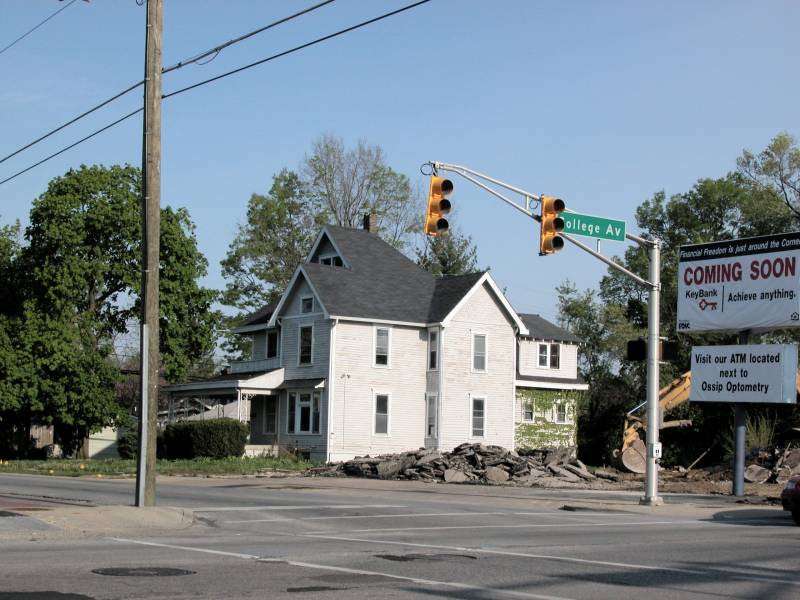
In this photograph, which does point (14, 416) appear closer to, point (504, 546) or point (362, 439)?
point (362, 439)

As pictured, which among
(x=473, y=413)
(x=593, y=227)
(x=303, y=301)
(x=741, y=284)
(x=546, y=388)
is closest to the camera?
(x=593, y=227)

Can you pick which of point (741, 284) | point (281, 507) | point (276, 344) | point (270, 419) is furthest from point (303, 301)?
point (281, 507)

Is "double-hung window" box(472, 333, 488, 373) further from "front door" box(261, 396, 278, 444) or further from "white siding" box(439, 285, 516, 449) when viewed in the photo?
"front door" box(261, 396, 278, 444)

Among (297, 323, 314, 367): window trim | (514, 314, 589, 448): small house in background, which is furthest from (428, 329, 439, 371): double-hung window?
(514, 314, 589, 448): small house in background

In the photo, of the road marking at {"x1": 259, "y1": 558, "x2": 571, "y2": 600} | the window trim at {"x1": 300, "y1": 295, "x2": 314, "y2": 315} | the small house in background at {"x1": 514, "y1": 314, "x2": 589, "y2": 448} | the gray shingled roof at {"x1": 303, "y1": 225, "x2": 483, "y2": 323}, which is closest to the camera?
the road marking at {"x1": 259, "y1": 558, "x2": 571, "y2": 600}

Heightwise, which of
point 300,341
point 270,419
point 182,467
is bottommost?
point 182,467

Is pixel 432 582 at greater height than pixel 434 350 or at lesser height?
lesser

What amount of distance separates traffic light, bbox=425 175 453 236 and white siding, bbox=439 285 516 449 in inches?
1163

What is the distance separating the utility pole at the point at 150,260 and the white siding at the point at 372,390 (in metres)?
29.5

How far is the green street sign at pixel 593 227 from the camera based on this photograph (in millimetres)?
23688

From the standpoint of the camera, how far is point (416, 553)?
14258mm

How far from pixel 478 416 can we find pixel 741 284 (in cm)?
2414

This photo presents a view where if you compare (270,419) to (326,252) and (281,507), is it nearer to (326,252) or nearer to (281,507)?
(326,252)

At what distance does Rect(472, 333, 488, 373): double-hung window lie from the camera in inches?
2050
